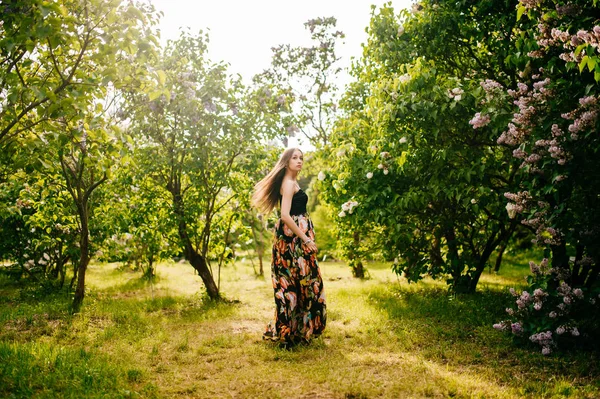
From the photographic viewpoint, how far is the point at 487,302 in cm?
729

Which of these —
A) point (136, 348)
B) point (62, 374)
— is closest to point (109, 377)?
point (62, 374)

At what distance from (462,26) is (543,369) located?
4.61 m

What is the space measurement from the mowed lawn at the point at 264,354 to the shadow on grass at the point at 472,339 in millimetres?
19

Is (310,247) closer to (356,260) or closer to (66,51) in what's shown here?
(66,51)

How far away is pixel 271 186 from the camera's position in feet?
19.1

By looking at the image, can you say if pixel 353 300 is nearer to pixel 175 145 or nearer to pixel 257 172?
pixel 257 172

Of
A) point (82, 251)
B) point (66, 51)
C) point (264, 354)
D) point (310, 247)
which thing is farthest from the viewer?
point (82, 251)

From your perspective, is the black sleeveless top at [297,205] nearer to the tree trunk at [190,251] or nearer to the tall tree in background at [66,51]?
the tall tree in background at [66,51]

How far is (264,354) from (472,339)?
2.56 meters

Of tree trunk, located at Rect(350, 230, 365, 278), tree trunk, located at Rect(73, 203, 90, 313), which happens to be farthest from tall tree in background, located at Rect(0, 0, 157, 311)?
tree trunk, located at Rect(350, 230, 365, 278)

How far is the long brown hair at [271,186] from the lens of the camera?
221 inches

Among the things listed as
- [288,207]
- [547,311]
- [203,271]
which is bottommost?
[547,311]

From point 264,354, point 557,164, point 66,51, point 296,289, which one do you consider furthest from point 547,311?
point 66,51

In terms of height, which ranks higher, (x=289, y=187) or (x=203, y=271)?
(x=289, y=187)
